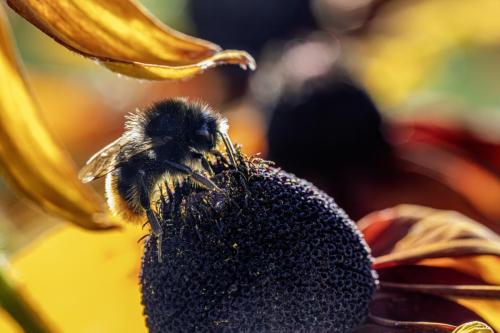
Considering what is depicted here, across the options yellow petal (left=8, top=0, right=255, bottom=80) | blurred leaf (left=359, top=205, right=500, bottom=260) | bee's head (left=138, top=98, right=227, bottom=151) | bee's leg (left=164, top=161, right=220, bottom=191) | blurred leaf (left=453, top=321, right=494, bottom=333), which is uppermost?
yellow petal (left=8, top=0, right=255, bottom=80)

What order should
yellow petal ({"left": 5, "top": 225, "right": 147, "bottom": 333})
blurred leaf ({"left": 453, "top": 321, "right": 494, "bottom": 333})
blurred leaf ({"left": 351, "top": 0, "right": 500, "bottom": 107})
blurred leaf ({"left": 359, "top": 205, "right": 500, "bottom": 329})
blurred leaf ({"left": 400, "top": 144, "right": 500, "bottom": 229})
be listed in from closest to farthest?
blurred leaf ({"left": 453, "top": 321, "right": 494, "bottom": 333})
blurred leaf ({"left": 359, "top": 205, "right": 500, "bottom": 329})
yellow petal ({"left": 5, "top": 225, "right": 147, "bottom": 333})
blurred leaf ({"left": 400, "top": 144, "right": 500, "bottom": 229})
blurred leaf ({"left": 351, "top": 0, "right": 500, "bottom": 107})

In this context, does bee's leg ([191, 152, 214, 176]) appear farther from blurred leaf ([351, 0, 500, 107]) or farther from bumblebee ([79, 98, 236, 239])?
blurred leaf ([351, 0, 500, 107])

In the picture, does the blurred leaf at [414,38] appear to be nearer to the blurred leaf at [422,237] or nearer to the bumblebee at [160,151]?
the blurred leaf at [422,237]

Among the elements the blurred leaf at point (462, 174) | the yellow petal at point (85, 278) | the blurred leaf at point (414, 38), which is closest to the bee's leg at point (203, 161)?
the yellow petal at point (85, 278)

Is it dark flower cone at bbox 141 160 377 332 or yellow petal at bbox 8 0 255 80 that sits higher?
yellow petal at bbox 8 0 255 80

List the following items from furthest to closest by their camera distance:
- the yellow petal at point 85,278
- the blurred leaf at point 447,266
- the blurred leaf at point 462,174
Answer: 1. the blurred leaf at point 462,174
2. the yellow petal at point 85,278
3. the blurred leaf at point 447,266

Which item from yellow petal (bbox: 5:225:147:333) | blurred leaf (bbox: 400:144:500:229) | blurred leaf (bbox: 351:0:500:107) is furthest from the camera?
blurred leaf (bbox: 351:0:500:107)

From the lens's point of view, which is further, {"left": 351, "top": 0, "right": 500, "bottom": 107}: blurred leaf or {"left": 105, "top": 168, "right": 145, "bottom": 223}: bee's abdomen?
{"left": 351, "top": 0, "right": 500, "bottom": 107}: blurred leaf

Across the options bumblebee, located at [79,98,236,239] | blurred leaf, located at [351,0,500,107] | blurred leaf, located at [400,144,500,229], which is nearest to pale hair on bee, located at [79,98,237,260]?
bumblebee, located at [79,98,236,239]
